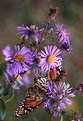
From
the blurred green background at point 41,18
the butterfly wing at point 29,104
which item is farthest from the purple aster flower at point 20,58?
the blurred green background at point 41,18

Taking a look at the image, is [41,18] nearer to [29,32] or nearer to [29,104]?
[29,32]

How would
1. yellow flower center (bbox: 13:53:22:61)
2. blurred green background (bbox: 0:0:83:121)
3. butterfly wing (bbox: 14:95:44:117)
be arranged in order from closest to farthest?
butterfly wing (bbox: 14:95:44:117)
yellow flower center (bbox: 13:53:22:61)
blurred green background (bbox: 0:0:83:121)

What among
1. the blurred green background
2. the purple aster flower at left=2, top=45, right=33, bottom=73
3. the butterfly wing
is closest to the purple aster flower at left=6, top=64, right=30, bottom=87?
the purple aster flower at left=2, top=45, right=33, bottom=73

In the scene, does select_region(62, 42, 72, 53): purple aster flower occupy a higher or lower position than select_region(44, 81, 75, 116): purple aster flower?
higher

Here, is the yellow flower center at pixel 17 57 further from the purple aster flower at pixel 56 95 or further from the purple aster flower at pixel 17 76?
the purple aster flower at pixel 56 95

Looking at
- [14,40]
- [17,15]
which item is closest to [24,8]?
[17,15]

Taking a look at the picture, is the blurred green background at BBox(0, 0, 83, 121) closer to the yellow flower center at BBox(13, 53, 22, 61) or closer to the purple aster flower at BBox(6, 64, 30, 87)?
the purple aster flower at BBox(6, 64, 30, 87)
